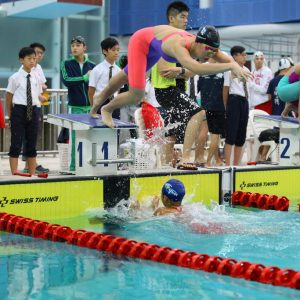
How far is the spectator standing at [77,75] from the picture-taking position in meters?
9.21

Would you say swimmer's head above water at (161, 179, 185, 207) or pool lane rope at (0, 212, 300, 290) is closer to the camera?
pool lane rope at (0, 212, 300, 290)

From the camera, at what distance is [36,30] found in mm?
20328

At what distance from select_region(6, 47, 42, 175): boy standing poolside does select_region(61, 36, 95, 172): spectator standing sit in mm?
487

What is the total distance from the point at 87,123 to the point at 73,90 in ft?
5.87

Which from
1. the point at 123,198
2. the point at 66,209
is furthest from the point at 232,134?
the point at 66,209

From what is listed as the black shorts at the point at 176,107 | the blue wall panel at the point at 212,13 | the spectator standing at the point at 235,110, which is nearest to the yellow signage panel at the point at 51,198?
the black shorts at the point at 176,107

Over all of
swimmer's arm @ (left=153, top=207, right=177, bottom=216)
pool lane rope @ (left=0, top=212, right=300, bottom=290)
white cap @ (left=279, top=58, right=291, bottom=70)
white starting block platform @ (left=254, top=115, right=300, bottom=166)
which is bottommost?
pool lane rope @ (left=0, top=212, right=300, bottom=290)

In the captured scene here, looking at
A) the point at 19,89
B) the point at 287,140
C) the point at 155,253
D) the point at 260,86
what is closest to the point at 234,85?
the point at 287,140

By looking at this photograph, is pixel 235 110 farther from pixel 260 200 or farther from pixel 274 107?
pixel 274 107

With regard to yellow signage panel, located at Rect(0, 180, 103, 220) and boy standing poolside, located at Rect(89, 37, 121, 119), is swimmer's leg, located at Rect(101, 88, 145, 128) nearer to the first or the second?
yellow signage panel, located at Rect(0, 180, 103, 220)

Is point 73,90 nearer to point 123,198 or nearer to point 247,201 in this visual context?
point 123,198

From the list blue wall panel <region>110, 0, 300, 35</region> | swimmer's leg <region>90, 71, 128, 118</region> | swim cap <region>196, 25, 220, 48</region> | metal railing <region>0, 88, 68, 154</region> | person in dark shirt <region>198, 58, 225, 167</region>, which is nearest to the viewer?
swim cap <region>196, 25, 220, 48</region>

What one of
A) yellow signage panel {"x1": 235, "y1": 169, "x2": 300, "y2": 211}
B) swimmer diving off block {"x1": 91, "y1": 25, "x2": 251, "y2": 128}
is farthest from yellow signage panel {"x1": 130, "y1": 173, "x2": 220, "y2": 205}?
swimmer diving off block {"x1": 91, "y1": 25, "x2": 251, "y2": 128}

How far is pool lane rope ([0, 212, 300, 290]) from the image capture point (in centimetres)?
487
